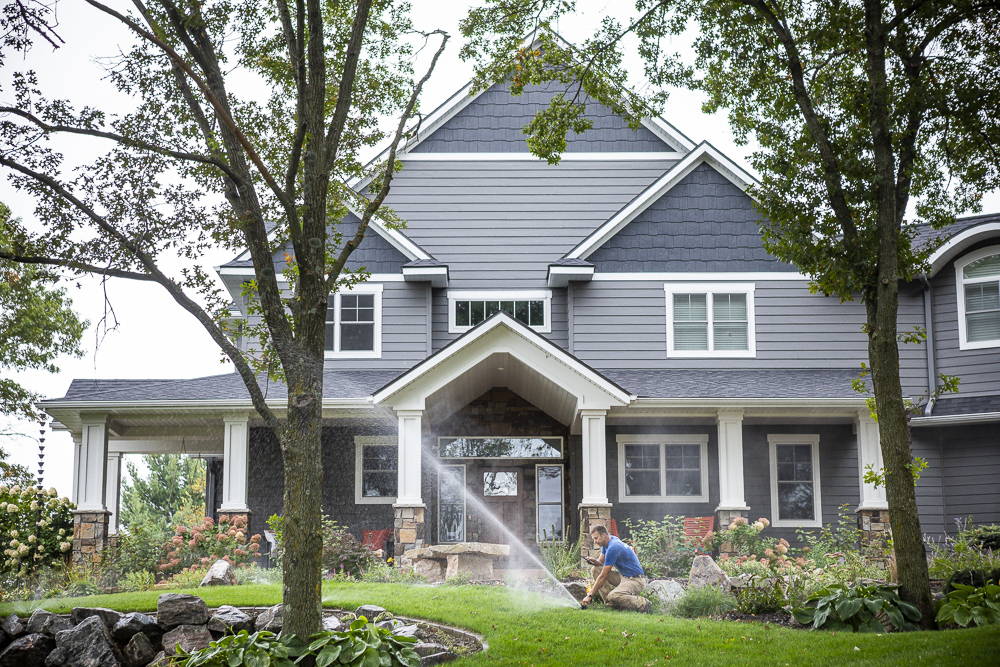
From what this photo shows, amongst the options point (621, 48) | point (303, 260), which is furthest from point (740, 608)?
point (621, 48)

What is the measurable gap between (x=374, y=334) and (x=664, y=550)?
6.39 metres

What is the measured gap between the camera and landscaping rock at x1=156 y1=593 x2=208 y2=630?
31.2 feet

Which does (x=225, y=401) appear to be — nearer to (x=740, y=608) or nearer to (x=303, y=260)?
(x=303, y=260)

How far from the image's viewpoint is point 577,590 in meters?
11.1

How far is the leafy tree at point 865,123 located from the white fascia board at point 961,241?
5852 millimetres

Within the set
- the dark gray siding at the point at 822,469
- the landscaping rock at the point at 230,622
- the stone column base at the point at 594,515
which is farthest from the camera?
the dark gray siding at the point at 822,469

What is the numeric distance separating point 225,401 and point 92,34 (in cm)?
567

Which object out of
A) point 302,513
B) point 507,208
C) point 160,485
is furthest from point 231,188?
point 160,485

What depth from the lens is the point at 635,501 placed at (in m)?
15.9

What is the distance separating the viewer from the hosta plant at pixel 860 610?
860cm

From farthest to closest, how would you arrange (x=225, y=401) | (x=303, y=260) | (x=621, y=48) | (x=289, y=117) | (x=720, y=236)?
(x=720, y=236) → (x=225, y=401) → (x=621, y=48) → (x=289, y=117) → (x=303, y=260)

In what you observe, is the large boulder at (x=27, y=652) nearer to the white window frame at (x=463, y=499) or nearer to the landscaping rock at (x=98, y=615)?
the landscaping rock at (x=98, y=615)

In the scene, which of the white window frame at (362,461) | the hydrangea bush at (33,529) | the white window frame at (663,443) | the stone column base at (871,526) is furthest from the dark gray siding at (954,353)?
the hydrangea bush at (33,529)

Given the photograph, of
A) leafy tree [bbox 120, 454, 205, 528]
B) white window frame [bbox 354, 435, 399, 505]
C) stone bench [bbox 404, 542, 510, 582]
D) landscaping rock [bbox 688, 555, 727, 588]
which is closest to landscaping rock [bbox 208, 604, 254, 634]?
stone bench [bbox 404, 542, 510, 582]
